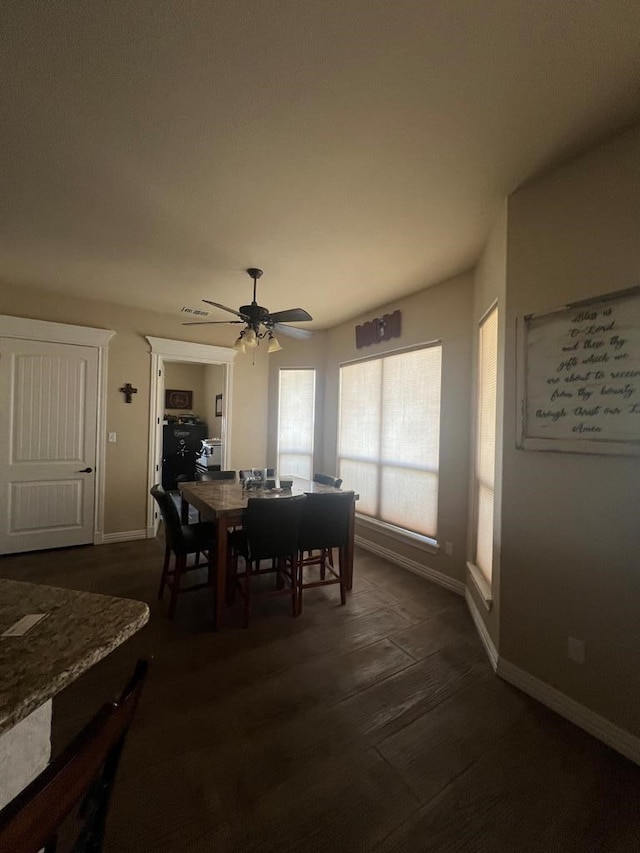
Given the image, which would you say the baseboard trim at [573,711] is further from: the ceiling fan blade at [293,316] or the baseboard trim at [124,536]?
the baseboard trim at [124,536]

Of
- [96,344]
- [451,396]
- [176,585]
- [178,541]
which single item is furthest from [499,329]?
[96,344]

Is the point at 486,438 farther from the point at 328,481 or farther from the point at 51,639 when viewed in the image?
the point at 51,639

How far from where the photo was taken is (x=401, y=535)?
3.67m

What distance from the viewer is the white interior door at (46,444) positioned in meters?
3.58

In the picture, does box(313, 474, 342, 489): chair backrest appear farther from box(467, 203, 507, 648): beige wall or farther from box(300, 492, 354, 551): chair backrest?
box(467, 203, 507, 648): beige wall

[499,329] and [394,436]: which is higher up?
[499,329]

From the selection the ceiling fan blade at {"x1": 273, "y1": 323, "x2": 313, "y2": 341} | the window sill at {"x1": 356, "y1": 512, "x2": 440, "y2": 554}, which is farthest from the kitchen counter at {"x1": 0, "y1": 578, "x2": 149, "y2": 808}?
the window sill at {"x1": 356, "y1": 512, "x2": 440, "y2": 554}

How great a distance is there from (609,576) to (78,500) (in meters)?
4.62

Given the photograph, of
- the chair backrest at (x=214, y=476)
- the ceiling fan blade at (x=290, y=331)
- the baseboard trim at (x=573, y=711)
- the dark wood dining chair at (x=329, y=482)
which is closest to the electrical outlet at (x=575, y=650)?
the baseboard trim at (x=573, y=711)

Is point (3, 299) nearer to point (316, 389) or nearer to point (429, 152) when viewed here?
point (316, 389)

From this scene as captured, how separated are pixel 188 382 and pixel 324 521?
5865mm

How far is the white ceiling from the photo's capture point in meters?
1.23

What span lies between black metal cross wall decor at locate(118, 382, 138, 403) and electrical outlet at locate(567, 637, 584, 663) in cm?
446

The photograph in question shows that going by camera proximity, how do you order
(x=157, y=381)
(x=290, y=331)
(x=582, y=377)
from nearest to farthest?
(x=582, y=377) → (x=290, y=331) → (x=157, y=381)
